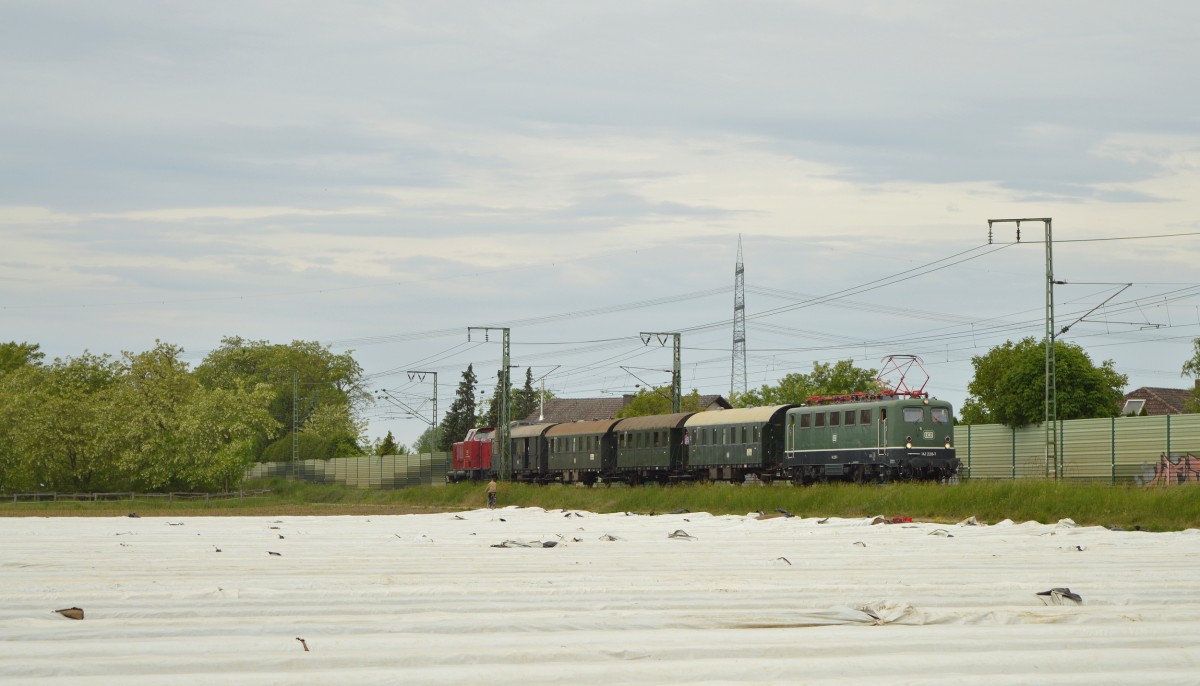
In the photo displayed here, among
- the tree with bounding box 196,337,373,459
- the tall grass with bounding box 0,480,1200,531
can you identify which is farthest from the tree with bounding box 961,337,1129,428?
the tree with bounding box 196,337,373,459

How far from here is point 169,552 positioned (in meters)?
19.9

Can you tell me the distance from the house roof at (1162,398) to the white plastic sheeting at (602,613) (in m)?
82.2

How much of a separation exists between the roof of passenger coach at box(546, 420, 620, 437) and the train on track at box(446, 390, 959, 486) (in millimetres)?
74

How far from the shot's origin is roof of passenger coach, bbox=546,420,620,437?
63.1 meters

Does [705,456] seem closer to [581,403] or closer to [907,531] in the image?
[907,531]

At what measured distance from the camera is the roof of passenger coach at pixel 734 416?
161ft

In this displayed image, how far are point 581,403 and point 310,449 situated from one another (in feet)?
141

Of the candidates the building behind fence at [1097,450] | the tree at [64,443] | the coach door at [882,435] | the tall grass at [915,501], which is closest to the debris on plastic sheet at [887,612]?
the tall grass at [915,501]

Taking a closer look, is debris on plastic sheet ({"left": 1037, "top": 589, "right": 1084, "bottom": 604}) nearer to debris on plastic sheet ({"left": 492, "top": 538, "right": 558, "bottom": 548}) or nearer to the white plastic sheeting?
the white plastic sheeting

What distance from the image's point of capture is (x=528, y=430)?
242 ft

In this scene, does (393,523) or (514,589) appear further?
(393,523)

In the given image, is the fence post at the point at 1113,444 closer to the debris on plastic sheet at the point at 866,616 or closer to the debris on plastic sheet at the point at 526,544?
the debris on plastic sheet at the point at 526,544

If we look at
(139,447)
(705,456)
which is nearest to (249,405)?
(139,447)

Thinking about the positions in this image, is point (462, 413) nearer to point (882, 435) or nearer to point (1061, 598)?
point (882, 435)
